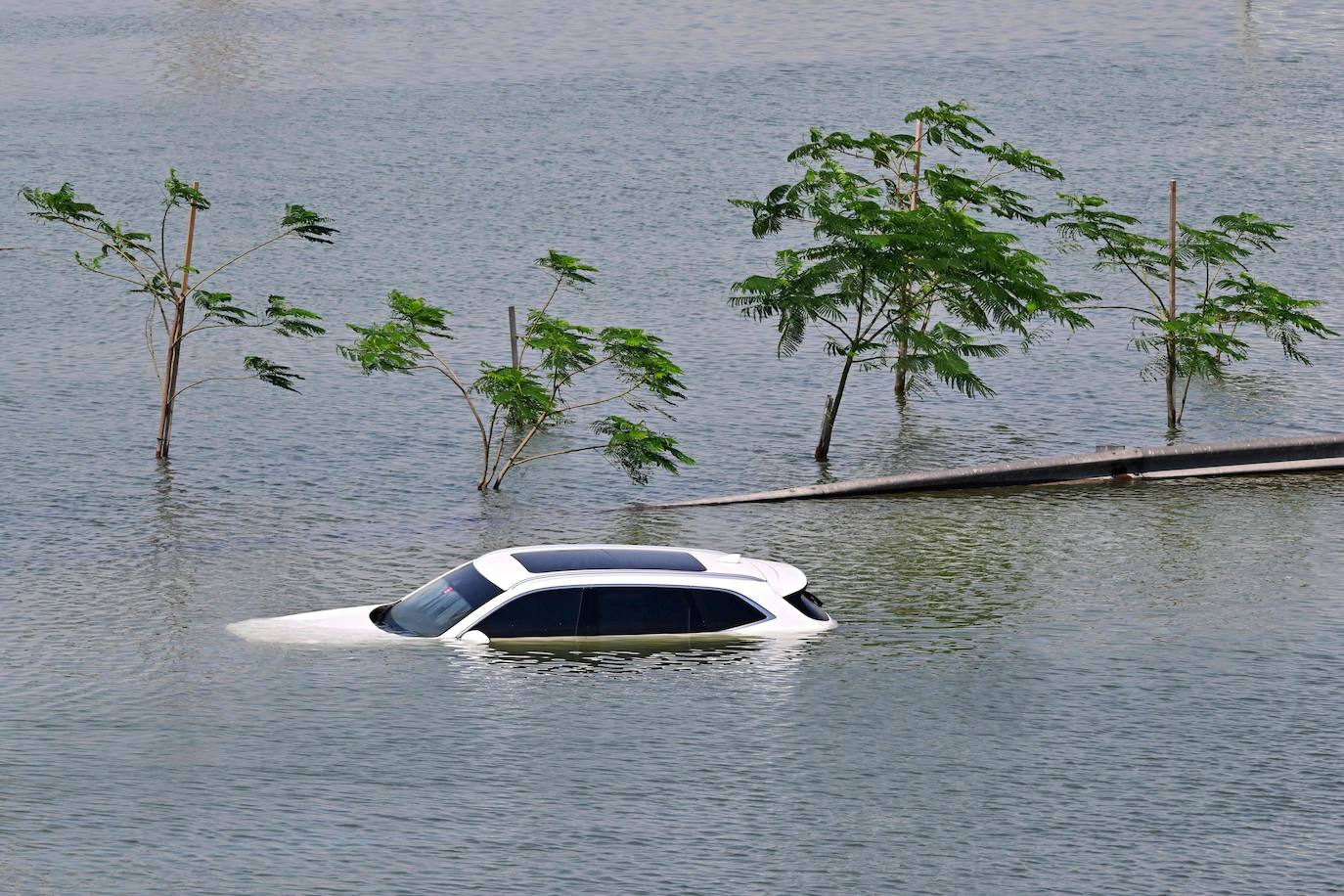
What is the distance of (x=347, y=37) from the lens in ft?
231

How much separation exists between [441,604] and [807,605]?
3116 millimetres

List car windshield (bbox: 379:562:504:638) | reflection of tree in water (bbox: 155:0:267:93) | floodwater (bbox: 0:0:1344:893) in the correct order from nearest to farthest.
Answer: floodwater (bbox: 0:0:1344:893) → car windshield (bbox: 379:562:504:638) → reflection of tree in water (bbox: 155:0:267:93)

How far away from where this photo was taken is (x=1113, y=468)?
75.9ft

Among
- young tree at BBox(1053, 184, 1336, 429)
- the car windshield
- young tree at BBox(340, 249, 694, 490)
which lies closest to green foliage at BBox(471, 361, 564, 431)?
young tree at BBox(340, 249, 694, 490)

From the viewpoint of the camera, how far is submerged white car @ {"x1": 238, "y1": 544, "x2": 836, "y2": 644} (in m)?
16.0

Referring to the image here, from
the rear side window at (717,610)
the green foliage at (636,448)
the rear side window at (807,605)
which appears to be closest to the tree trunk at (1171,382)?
the green foliage at (636,448)

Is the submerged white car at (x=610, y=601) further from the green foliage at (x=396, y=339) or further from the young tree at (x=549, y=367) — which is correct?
the green foliage at (x=396, y=339)

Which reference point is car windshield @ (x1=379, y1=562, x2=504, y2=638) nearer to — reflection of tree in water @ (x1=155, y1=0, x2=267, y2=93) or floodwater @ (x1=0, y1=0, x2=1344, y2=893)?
floodwater @ (x1=0, y1=0, x2=1344, y2=893)

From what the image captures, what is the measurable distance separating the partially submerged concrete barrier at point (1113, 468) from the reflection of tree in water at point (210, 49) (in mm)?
44605

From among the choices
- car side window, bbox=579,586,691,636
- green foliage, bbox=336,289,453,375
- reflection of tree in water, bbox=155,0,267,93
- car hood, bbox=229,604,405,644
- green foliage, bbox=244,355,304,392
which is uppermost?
reflection of tree in water, bbox=155,0,267,93

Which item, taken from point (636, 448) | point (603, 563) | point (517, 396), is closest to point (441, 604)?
point (603, 563)

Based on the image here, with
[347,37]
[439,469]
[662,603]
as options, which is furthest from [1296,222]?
[347,37]

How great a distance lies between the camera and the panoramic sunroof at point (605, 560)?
1617 centimetres

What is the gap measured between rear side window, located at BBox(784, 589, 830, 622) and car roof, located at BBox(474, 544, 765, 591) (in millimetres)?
369
